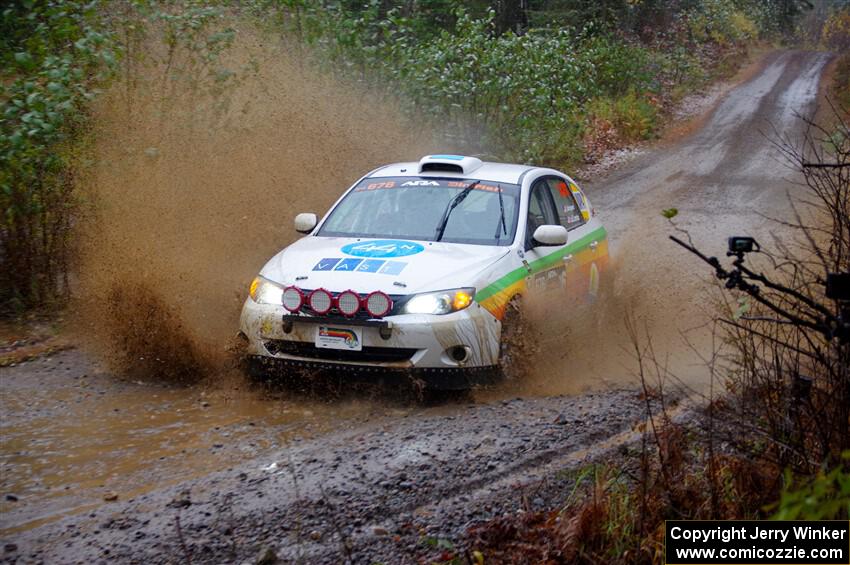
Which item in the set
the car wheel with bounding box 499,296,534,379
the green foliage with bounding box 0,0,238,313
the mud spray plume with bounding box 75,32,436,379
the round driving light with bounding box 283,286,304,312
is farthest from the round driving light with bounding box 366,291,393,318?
the green foliage with bounding box 0,0,238,313

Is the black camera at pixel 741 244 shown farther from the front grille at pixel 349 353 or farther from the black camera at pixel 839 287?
the front grille at pixel 349 353

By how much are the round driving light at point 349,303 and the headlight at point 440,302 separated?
1.17 feet

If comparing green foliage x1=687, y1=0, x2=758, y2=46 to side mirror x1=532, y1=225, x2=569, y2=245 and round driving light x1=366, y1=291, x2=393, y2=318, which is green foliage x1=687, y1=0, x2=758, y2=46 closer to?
side mirror x1=532, y1=225, x2=569, y2=245

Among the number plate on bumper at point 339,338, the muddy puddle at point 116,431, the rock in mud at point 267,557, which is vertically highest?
the number plate on bumper at point 339,338

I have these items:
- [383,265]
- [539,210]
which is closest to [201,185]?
[539,210]

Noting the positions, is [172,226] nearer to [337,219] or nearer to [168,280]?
[168,280]

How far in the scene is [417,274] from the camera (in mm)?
7211

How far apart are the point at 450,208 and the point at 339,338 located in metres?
1.97

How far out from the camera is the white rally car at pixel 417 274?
6.94 meters

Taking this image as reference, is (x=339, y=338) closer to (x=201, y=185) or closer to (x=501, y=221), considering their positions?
(x=501, y=221)

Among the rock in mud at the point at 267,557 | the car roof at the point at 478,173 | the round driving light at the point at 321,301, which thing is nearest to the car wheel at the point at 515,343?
the round driving light at the point at 321,301

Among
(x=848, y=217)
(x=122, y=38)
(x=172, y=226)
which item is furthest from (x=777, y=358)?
(x=122, y=38)

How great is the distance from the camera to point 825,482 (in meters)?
2.56

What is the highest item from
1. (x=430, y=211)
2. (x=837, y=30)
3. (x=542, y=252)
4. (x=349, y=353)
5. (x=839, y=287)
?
(x=837, y=30)
